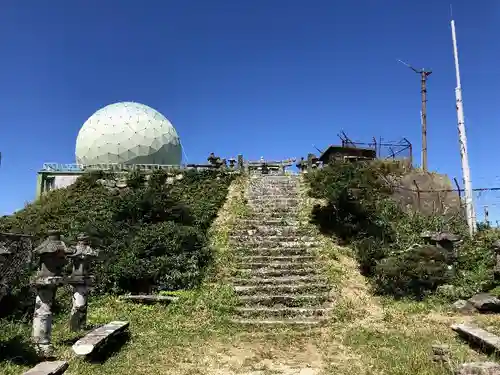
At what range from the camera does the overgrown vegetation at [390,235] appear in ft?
41.7

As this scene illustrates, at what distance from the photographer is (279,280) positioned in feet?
43.4

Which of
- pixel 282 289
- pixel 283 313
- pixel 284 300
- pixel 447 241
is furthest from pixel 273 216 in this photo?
pixel 283 313

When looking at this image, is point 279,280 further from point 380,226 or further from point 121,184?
A: point 121,184

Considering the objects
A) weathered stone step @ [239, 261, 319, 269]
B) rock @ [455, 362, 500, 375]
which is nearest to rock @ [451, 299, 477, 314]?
weathered stone step @ [239, 261, 319, 269]

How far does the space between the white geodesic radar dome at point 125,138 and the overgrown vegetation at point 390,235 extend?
483 inches

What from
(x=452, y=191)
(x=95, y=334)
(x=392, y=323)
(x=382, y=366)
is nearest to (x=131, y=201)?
(x=95, y=334)

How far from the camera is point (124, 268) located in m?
13.6

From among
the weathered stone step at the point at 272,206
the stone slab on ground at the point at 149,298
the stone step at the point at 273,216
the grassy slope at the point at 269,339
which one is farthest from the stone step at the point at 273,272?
the weathered stone step at the point at 272,206

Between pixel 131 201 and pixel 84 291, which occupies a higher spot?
pixel 131 201

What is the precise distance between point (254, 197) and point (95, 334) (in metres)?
13.5

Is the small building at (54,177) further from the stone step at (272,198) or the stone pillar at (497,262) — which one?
the stone pillar at (497,262)

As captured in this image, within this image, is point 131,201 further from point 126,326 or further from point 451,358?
point 451,358

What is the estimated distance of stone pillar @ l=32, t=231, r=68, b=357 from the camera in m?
7.93

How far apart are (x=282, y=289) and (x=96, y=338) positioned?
237 inches
